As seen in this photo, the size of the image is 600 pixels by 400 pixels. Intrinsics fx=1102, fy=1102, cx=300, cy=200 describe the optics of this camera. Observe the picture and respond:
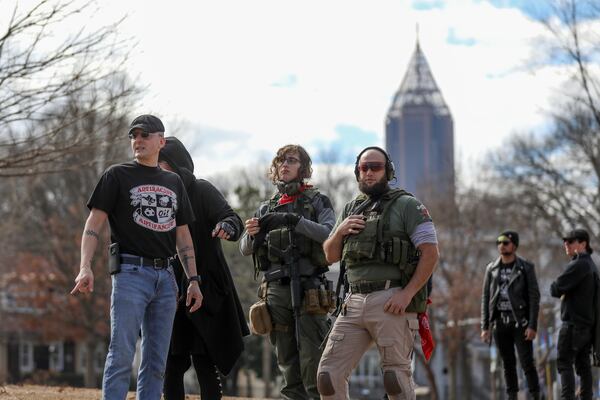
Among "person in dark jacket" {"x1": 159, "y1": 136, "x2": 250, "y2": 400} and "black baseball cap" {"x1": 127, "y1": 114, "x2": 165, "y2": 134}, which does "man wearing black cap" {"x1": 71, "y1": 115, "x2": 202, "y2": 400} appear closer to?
"black baseball cap" {"x1": 127, "y1": 114, "x2": 165, "y2": 134}

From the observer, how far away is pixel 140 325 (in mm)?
6914

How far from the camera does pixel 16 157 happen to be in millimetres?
15602

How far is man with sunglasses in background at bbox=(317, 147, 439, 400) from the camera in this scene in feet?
22.5

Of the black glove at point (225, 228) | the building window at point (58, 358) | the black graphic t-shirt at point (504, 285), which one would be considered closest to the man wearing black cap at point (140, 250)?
the black glove at point (225, 228)

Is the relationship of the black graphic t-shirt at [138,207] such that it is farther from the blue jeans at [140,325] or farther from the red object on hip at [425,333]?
the red object on hip at [425,333]

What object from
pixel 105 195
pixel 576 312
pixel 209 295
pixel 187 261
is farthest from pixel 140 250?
pixel 576 312

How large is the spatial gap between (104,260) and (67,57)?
27785 millimetres

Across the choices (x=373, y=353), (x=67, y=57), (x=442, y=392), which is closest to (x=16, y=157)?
(x=67, y=57)

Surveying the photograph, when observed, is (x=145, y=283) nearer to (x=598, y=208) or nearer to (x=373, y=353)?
(x=598, y=208)

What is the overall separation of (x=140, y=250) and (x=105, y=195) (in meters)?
0.41

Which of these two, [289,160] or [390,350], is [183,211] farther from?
[390,350]

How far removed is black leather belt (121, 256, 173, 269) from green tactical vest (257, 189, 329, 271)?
3.73 feet

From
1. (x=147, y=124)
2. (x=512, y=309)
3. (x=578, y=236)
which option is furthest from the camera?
(x=578, y=236)

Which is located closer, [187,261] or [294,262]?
[187,261]
